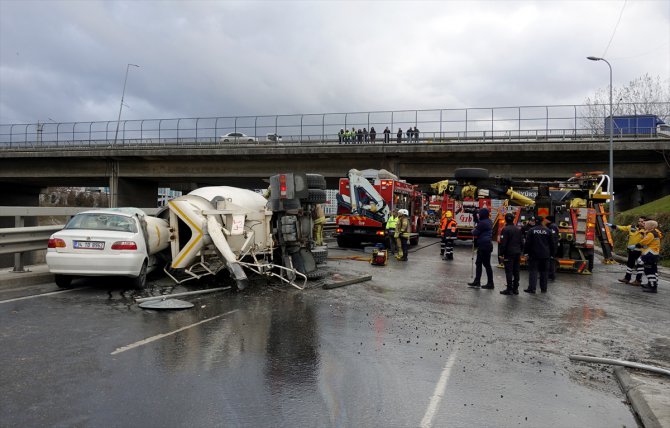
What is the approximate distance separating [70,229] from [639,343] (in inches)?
373

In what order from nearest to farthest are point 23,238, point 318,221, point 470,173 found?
point 23,238 < point 470,173 < point 318,221

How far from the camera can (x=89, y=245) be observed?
8.42 m

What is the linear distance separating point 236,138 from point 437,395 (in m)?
36.2

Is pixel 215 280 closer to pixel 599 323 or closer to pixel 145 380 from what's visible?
pixel 145 380

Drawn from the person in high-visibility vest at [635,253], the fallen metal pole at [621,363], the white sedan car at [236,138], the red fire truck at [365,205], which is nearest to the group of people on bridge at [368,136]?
the white sedan car at [236,138]

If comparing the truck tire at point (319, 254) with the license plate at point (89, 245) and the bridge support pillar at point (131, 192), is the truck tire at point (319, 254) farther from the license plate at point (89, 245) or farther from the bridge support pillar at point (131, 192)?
the bridge support pillar at point (131, 192)

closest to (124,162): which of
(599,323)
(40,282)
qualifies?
(40,282)

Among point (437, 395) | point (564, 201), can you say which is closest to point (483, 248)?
point (564, 201)

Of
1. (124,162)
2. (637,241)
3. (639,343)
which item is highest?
(124,162)

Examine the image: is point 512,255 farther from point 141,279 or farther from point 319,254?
point 141,279

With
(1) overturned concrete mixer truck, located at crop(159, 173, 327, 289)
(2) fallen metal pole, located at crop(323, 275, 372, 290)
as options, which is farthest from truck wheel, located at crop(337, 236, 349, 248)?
(2) fallen metal pole, located at crop(323, 275, 372, 290)

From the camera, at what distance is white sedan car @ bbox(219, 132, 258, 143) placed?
3838 cm

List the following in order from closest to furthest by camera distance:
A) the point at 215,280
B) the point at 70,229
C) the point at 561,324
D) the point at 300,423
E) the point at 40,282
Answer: the point at 300,423, the point at 561,324, the point at 70,229, the point at 40,282, the point at 215,280

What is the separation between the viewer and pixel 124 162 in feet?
123
